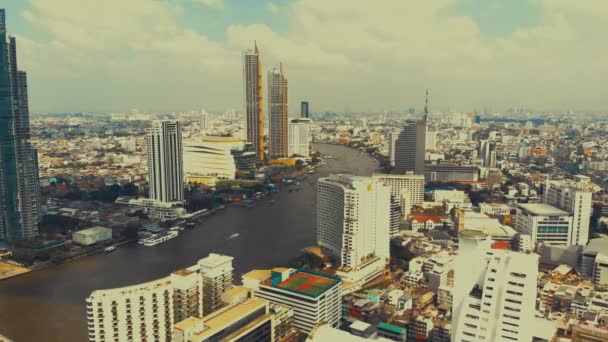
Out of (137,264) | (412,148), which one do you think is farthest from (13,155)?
(412,148)

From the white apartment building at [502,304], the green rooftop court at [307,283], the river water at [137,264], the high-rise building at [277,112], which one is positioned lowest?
the river water at [137,264]

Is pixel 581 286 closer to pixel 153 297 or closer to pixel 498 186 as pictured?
pixel 153 297

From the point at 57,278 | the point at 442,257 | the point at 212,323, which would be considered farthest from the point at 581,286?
the point at 57,278

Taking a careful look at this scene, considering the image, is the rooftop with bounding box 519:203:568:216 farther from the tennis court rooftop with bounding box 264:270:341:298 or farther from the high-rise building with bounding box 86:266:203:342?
the high-rise building with bounding box 86:266:203:342

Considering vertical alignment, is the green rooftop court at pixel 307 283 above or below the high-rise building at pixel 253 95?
below

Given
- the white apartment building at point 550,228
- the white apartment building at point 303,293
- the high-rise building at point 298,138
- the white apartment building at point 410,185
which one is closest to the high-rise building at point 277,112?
the high-rise building at point 298,138

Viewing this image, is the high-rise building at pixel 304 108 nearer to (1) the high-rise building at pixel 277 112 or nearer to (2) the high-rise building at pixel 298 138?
(2) the high-rise building at pixel 298 138
